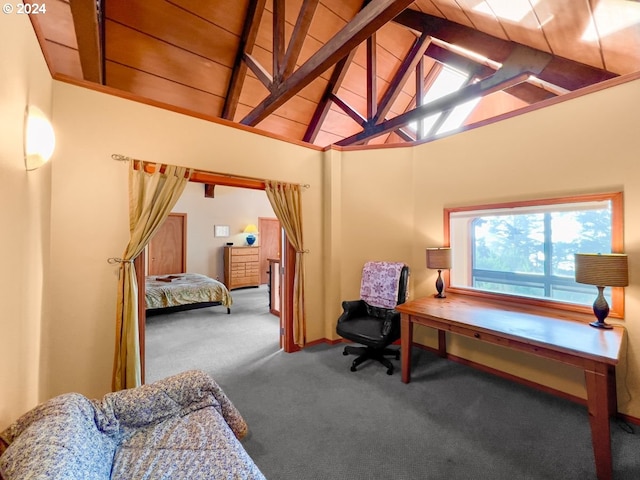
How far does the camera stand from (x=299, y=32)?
259 centimetres

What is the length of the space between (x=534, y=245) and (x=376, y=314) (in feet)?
5.86

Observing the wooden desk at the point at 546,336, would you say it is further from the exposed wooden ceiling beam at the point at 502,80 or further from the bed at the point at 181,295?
the bed at the point at 181,295

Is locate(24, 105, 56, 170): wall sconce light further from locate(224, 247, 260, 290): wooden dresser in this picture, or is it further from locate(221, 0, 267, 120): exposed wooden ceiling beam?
locate(224, 247, 260, 290): wooden dresser

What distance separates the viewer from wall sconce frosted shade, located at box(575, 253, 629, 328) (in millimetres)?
1825

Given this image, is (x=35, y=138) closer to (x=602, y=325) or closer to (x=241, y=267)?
(x=602, y=325)

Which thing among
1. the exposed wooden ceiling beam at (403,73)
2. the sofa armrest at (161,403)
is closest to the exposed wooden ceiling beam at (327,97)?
the exposed wooden ceiling beam at (403,73)

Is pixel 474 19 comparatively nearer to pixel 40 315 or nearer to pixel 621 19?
pixel 621 19

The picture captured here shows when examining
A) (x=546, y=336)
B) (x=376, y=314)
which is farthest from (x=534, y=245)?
(x=376, y=314)

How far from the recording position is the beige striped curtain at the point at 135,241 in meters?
2.17

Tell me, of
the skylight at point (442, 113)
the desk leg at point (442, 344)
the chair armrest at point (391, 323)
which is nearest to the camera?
the chair armrest at point (391, 323)

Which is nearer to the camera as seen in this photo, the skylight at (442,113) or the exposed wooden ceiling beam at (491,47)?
the exposed wooden ceiling beam at (491,47)

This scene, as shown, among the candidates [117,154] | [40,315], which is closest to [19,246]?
[40,315]

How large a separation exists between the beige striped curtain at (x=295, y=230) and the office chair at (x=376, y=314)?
540 millimetres

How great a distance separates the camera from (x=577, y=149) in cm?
220
